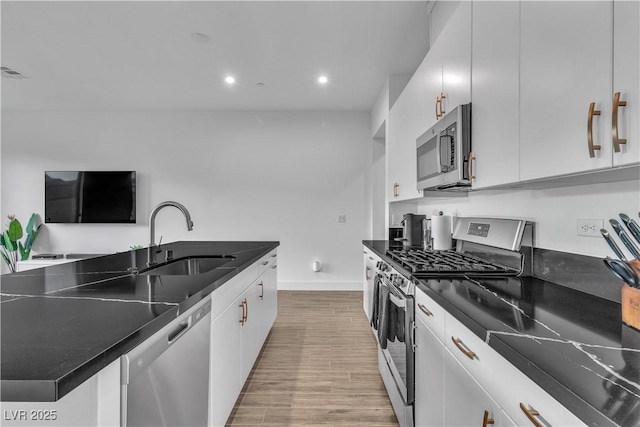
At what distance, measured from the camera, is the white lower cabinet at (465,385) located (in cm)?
68

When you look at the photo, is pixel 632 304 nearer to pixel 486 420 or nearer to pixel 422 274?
pixel 486 420

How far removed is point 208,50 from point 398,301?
2.92 meters

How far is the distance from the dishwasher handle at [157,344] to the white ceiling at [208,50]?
2321mm

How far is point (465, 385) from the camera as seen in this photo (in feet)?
3.24

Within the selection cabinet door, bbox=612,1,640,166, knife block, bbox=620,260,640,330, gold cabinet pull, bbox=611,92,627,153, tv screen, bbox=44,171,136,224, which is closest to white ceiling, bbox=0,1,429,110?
tv screen, bbox=44,171,136,224

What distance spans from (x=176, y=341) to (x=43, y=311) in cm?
39

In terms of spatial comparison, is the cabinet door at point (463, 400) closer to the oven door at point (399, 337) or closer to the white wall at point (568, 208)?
the oven door at point (399, 337)

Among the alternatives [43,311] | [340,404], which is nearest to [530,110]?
[43,311]

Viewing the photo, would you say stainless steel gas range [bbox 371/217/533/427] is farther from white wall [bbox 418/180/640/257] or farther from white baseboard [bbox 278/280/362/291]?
white baseboard [bbox 278/280/362/291]

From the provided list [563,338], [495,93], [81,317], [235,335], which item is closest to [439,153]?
[495,93]

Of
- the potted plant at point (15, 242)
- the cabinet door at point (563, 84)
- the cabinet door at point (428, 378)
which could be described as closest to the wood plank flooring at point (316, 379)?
the cabinet door at point (428, 378)

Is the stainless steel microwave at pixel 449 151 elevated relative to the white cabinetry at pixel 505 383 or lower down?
elevated

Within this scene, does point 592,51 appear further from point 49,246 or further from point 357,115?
point 49,246

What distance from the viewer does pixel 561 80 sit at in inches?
38.9
